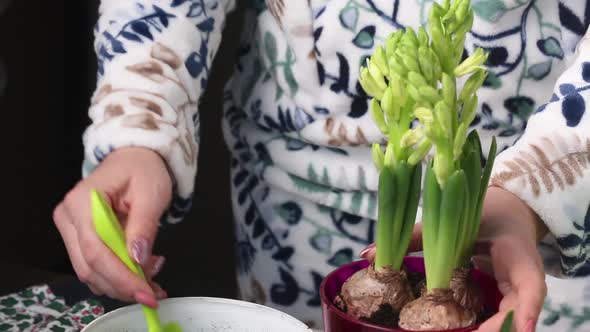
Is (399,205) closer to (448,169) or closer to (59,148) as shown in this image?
(448,169)

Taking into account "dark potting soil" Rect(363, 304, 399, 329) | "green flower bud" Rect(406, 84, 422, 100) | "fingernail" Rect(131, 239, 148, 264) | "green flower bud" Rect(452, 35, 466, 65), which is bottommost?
"fingernail" Rect(131, 239, 148, 264)

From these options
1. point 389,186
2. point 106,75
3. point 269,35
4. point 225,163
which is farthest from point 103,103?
point 225,163

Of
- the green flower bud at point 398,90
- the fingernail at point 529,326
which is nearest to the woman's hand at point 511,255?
the fingernail at point 529,326

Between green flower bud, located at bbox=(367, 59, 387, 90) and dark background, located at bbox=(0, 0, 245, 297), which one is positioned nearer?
green flower bud, located at bbox=(367, 59, 387, 90)

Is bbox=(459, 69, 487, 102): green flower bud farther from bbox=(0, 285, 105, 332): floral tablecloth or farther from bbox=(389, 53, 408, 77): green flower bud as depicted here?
bbox=(0, 285, 105, 332): floral tablecloth

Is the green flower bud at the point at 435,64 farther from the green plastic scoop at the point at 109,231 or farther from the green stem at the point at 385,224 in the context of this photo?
the green plastic scoop at the point at 109,231

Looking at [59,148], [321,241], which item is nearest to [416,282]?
[321,241]

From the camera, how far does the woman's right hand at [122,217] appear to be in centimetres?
47

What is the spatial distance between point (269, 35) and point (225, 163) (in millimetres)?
444

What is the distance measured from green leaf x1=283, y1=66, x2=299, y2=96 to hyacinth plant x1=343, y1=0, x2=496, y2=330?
24cm

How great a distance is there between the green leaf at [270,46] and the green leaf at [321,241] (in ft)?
0.49

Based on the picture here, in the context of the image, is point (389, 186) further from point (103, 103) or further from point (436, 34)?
point (103, 103)

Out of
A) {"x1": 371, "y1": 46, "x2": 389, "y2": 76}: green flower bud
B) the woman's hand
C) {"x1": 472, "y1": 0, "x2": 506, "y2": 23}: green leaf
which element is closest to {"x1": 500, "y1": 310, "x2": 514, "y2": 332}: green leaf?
the woman's hand

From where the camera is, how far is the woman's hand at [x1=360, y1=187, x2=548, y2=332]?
388 millimetres
